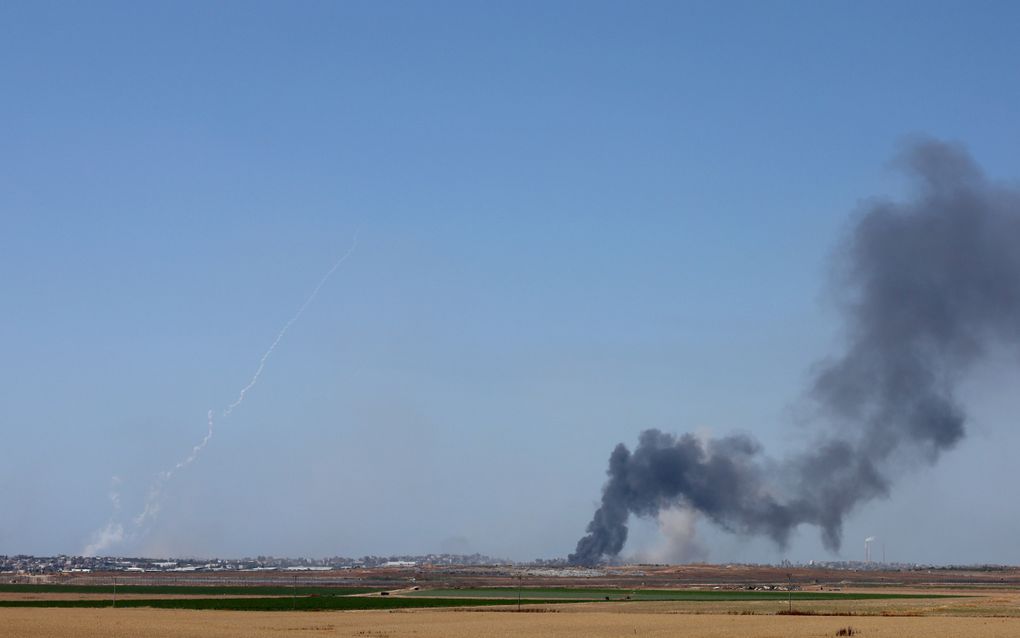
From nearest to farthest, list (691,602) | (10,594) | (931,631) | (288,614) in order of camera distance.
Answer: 1. (931,631)
2. (288,614)
3. (691,602)
4. (10,594)

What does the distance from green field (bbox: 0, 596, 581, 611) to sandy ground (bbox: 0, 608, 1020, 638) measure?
386 inches

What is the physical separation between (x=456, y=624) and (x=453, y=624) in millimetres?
238

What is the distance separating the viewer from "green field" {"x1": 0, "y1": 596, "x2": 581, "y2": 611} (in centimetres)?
12525

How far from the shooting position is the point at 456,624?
316 ft

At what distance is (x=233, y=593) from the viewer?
6452 inches

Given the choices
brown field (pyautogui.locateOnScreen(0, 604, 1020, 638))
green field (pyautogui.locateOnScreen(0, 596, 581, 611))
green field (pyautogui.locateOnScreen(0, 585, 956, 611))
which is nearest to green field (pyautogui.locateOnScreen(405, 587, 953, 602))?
green field (pyautogui.locateOnScreen(0, 585, 956, 611))

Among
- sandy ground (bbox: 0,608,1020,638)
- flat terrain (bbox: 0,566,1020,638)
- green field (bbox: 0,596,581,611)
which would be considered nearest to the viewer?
sandy ground (bbox: 0,608,1020,638)

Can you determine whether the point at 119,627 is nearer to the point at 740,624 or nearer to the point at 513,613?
the point at 513,613

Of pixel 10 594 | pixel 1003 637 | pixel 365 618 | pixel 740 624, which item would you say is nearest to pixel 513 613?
pixel 365 618

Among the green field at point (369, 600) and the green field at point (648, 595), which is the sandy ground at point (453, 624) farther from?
the green field at point (648, 595)

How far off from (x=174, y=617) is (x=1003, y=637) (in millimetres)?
66010

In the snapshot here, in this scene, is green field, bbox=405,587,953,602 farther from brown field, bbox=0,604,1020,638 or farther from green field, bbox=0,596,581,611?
brown field, bbox=0,604,1020,638

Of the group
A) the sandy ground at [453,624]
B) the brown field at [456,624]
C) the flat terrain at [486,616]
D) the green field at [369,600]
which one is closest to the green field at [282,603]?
the green field at [369,600]

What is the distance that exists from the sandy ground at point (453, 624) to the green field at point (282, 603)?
9.81 m
